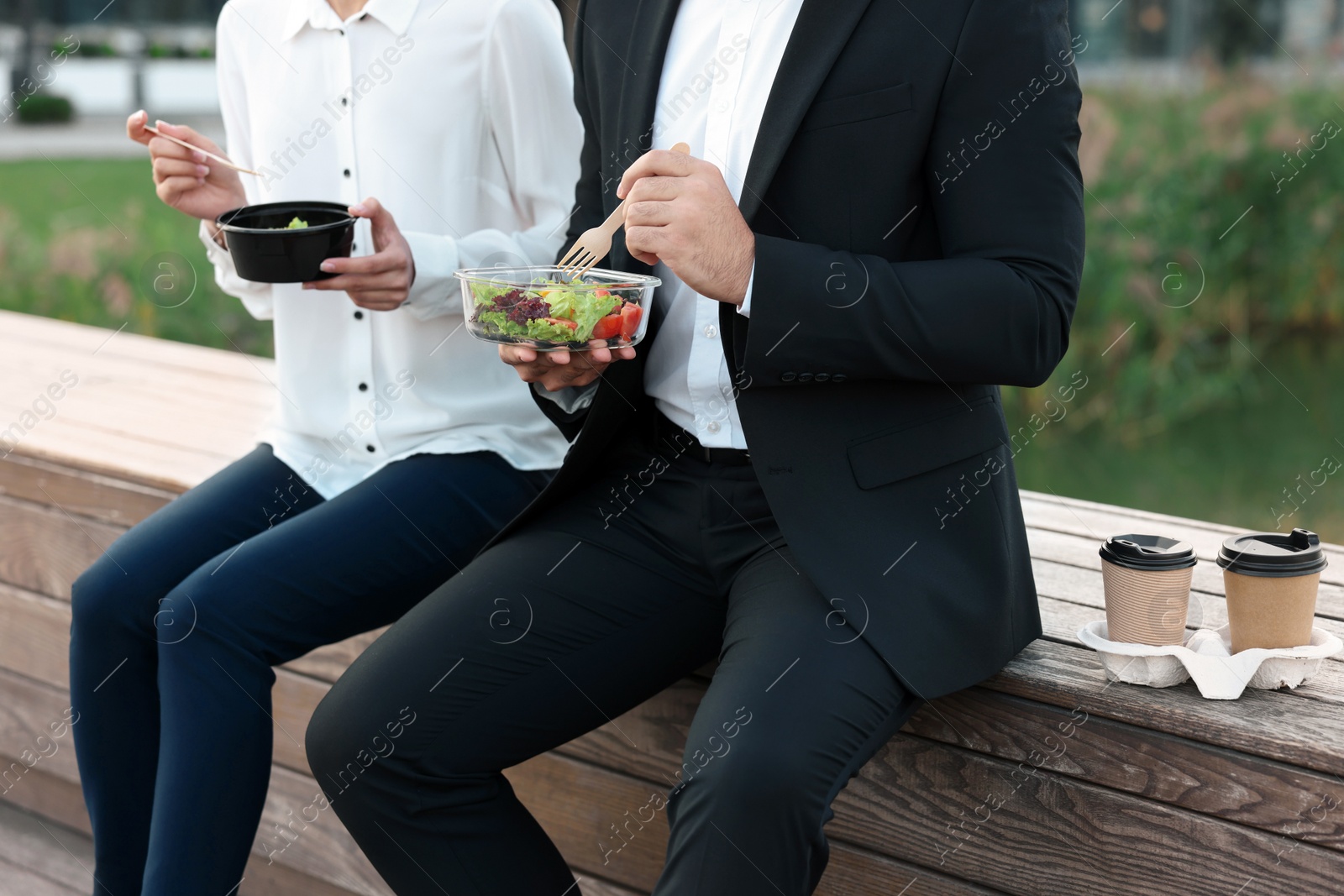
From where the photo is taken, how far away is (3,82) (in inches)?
387

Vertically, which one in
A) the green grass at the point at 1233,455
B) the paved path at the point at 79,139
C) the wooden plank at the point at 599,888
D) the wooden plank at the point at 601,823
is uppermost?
the wooden plank at the point at 601,823

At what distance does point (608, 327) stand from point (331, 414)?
1.96 feet

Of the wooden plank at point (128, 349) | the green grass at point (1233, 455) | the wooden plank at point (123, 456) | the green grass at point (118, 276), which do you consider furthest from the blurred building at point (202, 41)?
the wooden plank at point (123, 456)

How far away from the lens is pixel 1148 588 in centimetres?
127

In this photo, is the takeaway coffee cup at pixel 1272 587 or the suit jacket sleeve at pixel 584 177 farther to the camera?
the suit jacket sleeve at pixel 584 177

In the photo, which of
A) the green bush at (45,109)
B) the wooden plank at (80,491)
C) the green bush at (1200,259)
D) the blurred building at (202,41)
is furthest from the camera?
the green bush at (45,109)

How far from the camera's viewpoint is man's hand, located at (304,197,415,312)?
4.93ft

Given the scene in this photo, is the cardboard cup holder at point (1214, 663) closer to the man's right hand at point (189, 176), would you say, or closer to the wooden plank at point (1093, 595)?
the wooden plank at point (1093, 595)

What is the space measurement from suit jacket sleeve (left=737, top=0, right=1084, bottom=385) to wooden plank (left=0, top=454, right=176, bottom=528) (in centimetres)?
129

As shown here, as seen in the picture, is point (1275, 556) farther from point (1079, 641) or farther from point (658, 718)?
point (658, 718)

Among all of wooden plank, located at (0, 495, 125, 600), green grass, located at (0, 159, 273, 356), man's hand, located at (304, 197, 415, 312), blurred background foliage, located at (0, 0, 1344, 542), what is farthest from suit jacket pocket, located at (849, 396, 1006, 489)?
green grass, located at (0, 159, 273, 356)

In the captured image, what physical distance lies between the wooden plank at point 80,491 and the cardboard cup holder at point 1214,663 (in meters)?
1.49

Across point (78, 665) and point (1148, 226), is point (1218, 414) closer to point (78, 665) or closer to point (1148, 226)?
point (1148, 226)

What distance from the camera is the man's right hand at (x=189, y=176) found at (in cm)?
165
